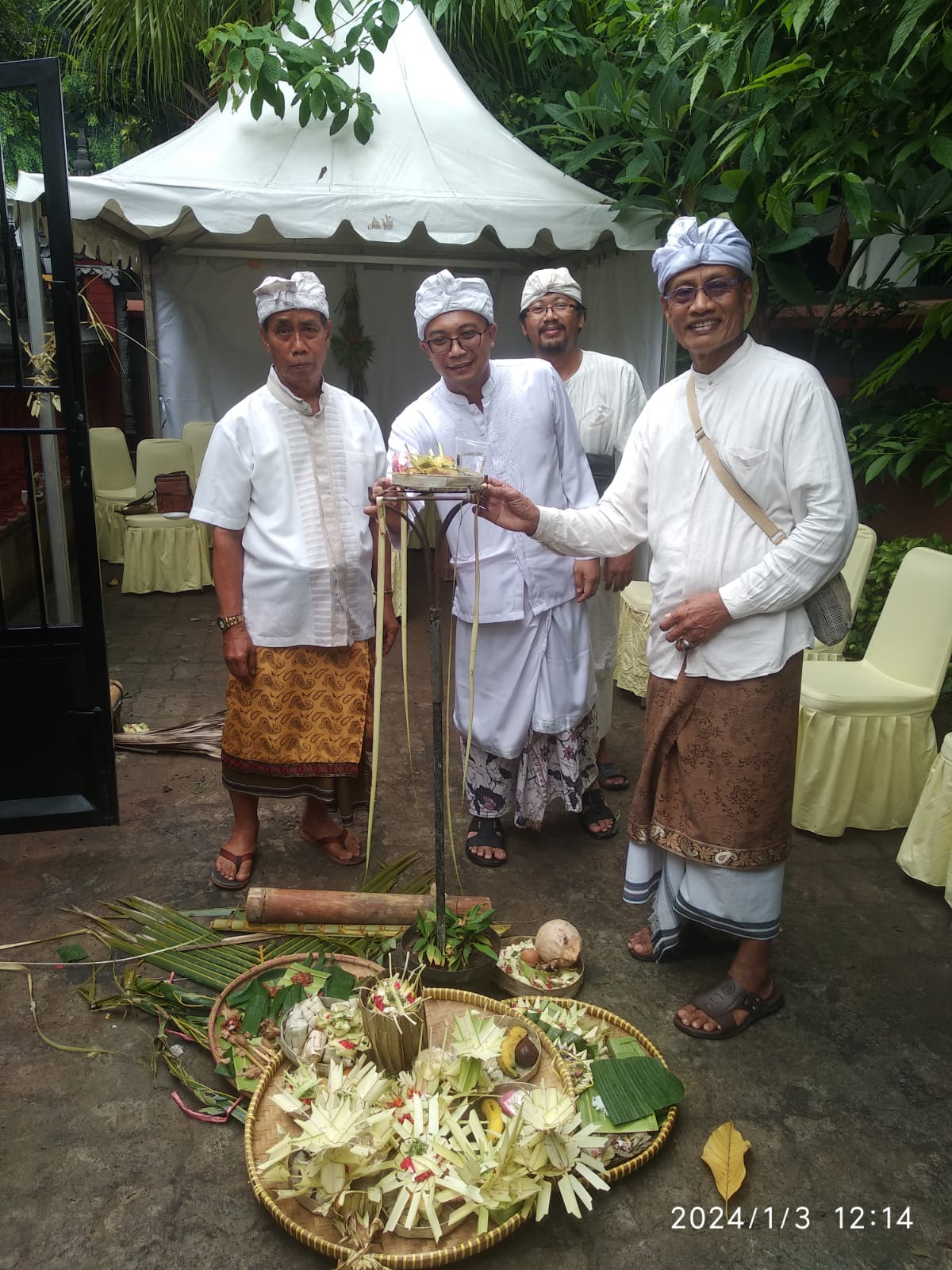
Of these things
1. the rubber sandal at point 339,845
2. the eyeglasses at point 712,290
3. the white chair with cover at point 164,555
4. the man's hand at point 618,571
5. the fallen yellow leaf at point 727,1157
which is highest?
the eyeglasses at point 712,290

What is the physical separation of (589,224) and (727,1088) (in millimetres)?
4713

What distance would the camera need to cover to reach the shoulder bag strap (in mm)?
2271

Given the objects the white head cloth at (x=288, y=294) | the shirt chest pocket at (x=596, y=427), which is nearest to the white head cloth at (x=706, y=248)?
the white head cloth at (x=288, y=294)

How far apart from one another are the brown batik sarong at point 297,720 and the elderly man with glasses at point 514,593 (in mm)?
403

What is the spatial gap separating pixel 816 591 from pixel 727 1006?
1.08 metres

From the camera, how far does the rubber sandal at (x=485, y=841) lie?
3.34 meters

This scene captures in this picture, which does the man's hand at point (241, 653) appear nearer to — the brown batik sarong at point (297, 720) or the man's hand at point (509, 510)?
the brown batik sarong at point (297, 720)

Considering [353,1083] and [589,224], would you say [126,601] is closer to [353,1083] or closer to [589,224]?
[589,224]

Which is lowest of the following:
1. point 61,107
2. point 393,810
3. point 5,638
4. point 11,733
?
point 393,810

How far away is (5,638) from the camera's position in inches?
127

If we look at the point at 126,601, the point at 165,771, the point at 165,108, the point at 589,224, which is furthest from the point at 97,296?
the point at 165,771

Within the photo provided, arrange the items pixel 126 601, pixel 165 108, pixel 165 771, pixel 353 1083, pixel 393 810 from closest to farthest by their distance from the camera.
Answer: pixel 353 1083 < pixel 393 810 < pixel 165 771 < pixel 126 601 < pixel 165 108

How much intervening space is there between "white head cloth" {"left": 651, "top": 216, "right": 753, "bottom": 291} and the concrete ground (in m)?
1.86

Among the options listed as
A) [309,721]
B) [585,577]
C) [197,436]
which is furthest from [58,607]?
[197,436]
